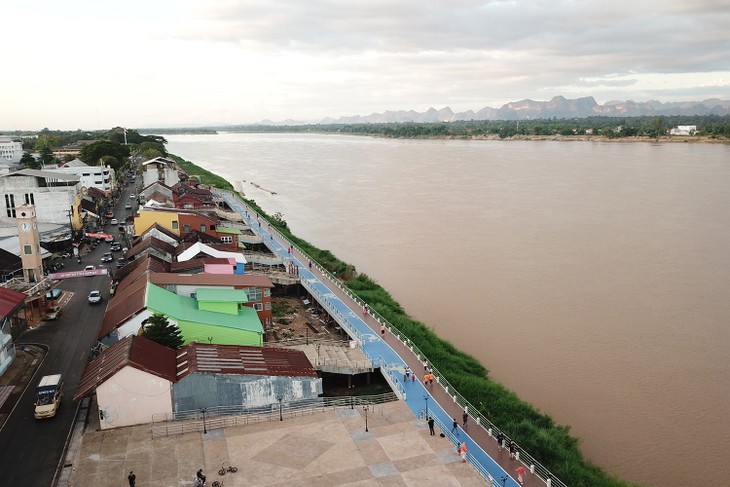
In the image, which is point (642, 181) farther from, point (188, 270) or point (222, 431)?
point (222, 431)

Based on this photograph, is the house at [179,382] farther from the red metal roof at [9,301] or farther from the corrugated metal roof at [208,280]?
the red metal roof at [9,301]

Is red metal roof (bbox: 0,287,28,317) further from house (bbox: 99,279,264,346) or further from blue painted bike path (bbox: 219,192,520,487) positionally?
blue painted bike path (bbox: 219,192,520,487)

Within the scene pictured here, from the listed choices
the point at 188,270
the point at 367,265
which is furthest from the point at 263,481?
the point at 367,265

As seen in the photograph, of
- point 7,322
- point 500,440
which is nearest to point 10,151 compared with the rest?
point 7,322

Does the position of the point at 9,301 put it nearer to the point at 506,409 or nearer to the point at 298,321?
the point at 298,321

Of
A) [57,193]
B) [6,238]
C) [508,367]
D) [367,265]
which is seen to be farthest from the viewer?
[57,193]

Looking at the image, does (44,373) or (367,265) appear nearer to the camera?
(44,373)

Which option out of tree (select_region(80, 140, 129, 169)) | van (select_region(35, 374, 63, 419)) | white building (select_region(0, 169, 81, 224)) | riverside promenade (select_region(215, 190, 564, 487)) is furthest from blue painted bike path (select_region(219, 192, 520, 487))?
tree (select_region(80, 140, 129, 169))
